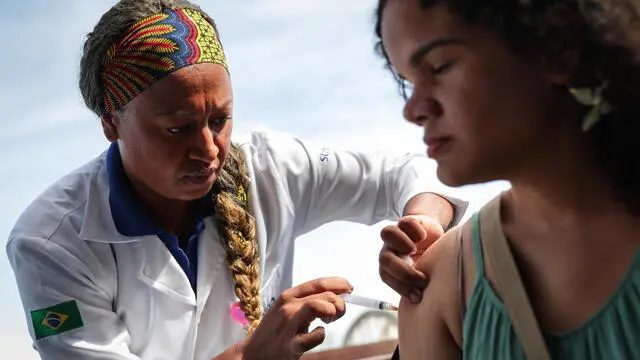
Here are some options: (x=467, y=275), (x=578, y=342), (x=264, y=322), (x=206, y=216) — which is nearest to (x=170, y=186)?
(x=206, y=216)

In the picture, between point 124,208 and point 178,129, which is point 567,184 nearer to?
point 178,129

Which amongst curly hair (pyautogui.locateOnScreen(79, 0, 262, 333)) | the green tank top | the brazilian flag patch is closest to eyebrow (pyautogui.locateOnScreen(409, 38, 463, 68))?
the green tank top

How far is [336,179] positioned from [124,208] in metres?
0.43

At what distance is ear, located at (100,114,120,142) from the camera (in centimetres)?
143

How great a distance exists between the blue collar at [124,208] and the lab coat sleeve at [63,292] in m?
0.08

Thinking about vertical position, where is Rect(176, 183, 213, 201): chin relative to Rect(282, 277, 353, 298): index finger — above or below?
above

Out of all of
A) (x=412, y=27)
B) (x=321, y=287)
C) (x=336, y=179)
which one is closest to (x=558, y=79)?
(x=412, y=27)

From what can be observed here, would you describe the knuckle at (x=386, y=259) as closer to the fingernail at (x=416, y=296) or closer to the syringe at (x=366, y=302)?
the fingernail at (x=416, y=296)

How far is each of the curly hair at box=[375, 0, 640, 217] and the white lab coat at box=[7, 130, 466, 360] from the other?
645 mm

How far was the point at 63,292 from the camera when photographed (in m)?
1.36

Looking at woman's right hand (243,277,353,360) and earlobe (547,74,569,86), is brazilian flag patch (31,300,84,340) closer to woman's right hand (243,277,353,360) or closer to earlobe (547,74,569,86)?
woman's right hand (243,277,353,360)

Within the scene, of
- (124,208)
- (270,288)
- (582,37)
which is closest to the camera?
(582,37)

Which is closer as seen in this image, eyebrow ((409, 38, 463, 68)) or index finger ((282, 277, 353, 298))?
eyebrow ((409, 38, 463, 68))

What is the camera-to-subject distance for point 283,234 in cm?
160
